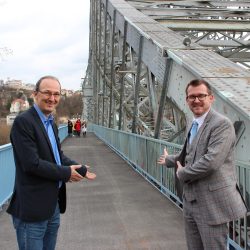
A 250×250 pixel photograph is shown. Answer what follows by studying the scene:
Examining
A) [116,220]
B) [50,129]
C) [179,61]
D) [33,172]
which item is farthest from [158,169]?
[33,172]

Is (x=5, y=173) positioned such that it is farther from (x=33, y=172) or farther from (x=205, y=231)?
(x=205, y=231)

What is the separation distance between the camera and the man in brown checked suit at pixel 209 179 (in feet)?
9.56

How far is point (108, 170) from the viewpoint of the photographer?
12.2 meters

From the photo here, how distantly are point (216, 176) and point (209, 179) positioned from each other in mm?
50

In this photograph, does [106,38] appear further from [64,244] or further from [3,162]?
[64,244]

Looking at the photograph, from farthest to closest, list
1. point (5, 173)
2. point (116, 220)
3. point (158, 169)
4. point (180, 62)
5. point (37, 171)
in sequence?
point (158, 169) < point (5, 173) < point (116, 220) < point (180, 62) < point (37, 171)

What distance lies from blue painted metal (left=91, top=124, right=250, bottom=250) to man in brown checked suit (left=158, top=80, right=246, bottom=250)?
3.53 ft

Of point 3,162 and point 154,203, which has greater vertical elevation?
point 3,162

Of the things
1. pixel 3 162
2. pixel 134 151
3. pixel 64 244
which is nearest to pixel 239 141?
pixel 64 244

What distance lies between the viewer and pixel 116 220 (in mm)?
6285

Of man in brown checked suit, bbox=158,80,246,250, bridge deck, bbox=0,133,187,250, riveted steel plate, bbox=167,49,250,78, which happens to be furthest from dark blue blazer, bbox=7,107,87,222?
riveted steel plate, bbox=167,49,250,78

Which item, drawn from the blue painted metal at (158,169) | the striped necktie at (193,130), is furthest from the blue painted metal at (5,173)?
the striped necktie at (193,130)

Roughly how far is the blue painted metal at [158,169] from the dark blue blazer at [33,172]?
1.85m

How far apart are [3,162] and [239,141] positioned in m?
4.19
